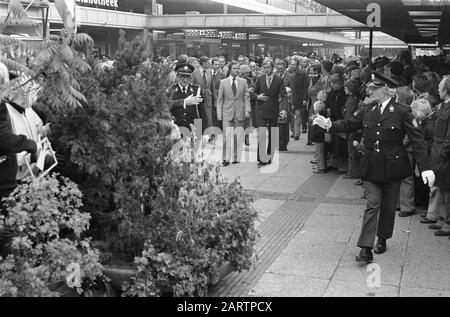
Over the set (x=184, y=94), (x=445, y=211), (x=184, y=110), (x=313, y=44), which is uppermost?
(x=313, y=44)

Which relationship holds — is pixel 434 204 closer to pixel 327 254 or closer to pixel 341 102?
pixel 327 254

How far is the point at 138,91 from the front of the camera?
5.21 metres

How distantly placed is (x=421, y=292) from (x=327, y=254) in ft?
4.18

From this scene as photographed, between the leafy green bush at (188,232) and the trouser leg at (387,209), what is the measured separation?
148cm

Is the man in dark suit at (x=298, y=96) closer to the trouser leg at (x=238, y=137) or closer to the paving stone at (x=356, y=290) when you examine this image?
the trouser leg at (x=238, y=137)

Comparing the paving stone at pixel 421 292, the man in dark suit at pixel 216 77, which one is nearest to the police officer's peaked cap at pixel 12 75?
the paving stone at pixel 421 292

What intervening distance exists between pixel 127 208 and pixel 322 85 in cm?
882

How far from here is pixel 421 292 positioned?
5.27m

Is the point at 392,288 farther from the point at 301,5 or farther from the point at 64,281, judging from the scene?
the point at 301,5

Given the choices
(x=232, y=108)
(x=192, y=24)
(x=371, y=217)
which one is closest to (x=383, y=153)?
(x=371, y=217)

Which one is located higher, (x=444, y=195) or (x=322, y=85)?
(x=322, y=85)

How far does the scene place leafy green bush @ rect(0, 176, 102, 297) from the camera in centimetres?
406

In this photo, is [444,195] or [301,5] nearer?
[444,195]
